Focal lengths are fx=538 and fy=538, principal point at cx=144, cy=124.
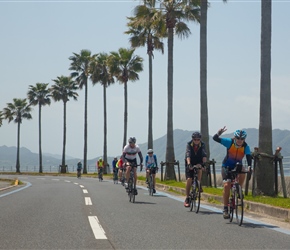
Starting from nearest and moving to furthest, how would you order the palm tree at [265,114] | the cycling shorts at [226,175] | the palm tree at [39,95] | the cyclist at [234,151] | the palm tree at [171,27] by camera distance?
the cyclist at [234,151]
the cycling shorts at [226,175]
the palm tree at [265,114]
the palm tree at [171,27]
the palm tree at [39,95]

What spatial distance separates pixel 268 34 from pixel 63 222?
29.6ft

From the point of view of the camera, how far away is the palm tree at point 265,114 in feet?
52.9

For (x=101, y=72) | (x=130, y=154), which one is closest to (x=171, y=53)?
(x=130, y=154)

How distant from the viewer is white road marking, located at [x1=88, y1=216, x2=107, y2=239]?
900 centimetres

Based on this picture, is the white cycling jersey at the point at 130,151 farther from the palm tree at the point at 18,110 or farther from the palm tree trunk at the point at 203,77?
the palm tree at the point at 18,110

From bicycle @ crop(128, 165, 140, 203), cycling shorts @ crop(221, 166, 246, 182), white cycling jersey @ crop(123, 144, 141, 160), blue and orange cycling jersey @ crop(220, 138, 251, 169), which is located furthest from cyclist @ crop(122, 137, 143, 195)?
blue and orange cycling jersey @ crop(220, 138, 251, 169)

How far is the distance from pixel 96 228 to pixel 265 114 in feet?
26.4

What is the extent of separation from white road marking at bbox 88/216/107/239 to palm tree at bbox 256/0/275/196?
6.36 meters

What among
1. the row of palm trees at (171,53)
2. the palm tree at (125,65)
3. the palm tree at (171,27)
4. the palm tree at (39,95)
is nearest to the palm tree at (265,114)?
the row of palm trees at (171,53)

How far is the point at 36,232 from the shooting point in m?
9.38

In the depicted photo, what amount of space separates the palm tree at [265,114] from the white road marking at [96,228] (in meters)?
6.36

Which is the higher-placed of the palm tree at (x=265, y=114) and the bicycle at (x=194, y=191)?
the palm tree at (x=265, y=114)

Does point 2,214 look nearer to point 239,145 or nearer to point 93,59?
point 239,145

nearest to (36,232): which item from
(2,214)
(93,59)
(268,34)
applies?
(2,214)
